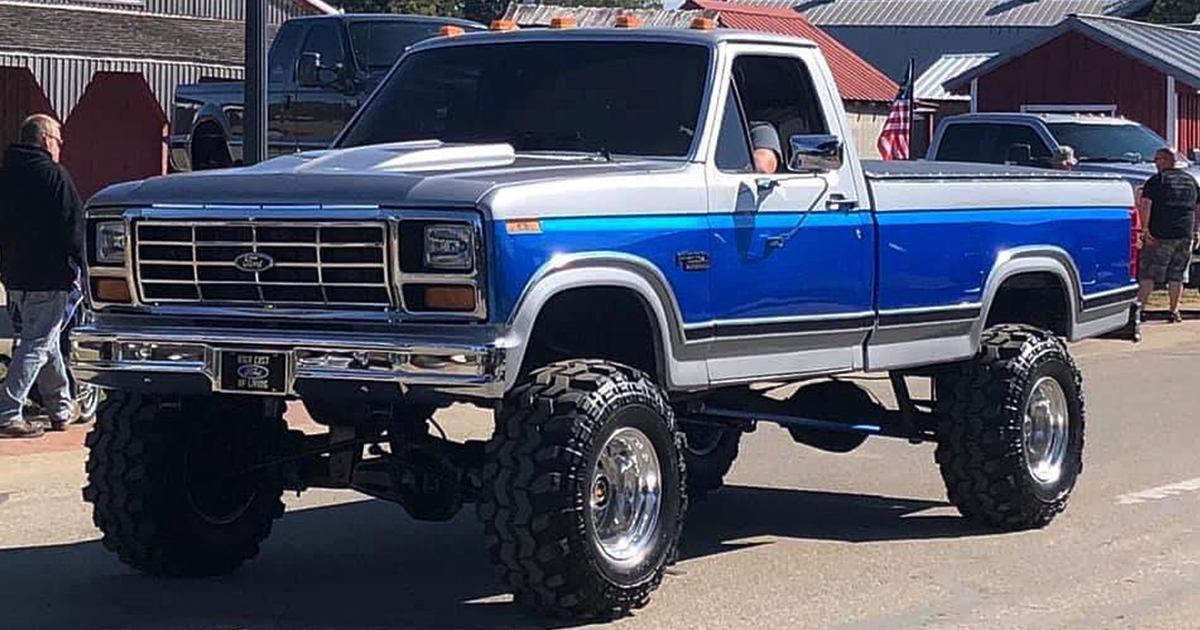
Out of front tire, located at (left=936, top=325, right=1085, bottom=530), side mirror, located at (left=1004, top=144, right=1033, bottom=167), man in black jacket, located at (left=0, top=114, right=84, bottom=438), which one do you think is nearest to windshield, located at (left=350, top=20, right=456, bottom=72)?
man in black jacket, located at (left=0, top=114, right=84, bottom=438)

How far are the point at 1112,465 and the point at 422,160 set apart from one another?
18.3 ft

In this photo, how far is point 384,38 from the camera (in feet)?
62.1

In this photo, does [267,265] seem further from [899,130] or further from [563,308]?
[899,130]

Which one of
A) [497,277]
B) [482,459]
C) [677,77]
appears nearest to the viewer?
[497,277]

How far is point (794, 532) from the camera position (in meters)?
9.92

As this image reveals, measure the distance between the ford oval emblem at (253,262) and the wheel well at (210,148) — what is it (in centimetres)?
1229

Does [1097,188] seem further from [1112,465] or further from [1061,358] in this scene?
[1112,465]

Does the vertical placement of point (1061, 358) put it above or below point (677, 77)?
below

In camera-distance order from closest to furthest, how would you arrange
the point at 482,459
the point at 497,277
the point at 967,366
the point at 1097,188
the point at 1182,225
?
1. the point at 497,277
2. the point at 482,459
3. the point at 967,366
4. the point at 1097,188
5. the point at 1182,225

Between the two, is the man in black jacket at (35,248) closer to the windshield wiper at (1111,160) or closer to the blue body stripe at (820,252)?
the blue body stripe at (820,252)

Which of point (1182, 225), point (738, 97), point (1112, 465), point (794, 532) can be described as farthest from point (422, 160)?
point (1182, 225)

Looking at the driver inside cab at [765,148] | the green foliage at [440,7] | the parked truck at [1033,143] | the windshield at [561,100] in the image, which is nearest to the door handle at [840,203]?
the driver inside cab at [765,148]

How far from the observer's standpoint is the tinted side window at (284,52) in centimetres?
1956

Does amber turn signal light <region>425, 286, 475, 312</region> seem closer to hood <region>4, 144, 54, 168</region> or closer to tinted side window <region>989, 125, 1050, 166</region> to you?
hood <region>4, 144, 54, 168</region>
